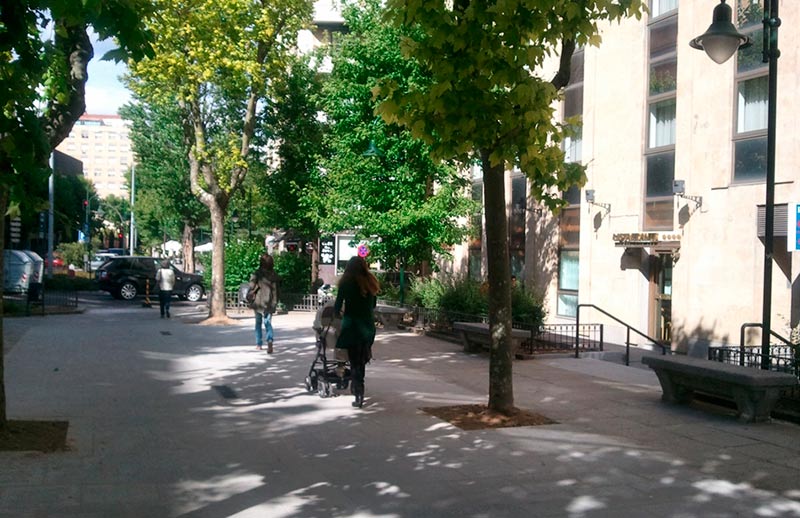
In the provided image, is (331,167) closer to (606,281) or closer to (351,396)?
(606,281)

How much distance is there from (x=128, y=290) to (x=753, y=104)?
82.3 ft

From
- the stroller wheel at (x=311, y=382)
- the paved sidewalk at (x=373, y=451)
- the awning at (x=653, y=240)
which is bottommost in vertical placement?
the paved sidewalk at (x=373, y=451)

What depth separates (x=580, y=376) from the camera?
1262cm

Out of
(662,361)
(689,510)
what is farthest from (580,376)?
(689,510)

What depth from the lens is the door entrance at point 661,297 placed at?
17.8 metres

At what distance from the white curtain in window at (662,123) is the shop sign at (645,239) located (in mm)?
2210

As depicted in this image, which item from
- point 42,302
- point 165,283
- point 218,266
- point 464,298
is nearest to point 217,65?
point 218,266

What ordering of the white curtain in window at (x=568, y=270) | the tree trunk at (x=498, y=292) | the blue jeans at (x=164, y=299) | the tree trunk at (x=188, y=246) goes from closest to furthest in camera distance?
the tree trunk at (x=498, y=292) < the white curtain in window at (x=568, y=270) < the blue jeans at (x=164, y=299) < the tree trunk at (x=188, y=246)

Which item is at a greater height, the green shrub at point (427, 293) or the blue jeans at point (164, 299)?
the green shrub at point (427, 293)

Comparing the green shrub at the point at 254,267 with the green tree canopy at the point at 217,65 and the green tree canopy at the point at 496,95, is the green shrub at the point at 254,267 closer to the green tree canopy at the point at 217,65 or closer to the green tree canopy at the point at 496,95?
the green tree canopy at the point at 217,65

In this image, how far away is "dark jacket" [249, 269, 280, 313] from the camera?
1469 cm

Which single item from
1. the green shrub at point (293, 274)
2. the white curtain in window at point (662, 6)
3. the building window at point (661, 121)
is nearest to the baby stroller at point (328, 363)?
the building window at point (661, 121)

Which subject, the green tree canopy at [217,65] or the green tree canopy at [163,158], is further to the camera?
the green tree canopy at [163,158]

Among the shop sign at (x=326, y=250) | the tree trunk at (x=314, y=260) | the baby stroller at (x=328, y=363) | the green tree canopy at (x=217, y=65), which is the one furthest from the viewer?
the tree trunk at (x=314, y=260)
